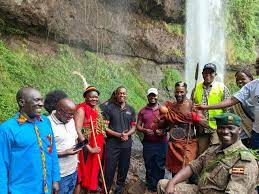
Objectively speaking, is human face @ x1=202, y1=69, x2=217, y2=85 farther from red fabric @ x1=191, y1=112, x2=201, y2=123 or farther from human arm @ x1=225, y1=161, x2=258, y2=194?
human arm @ x1=225, y1=161, x2=258, y2=194

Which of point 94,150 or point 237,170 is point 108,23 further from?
point 237,170

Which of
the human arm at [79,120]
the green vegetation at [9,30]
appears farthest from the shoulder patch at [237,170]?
the green vegetation at [9,30]

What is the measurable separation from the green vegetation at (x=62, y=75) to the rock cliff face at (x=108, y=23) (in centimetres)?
55

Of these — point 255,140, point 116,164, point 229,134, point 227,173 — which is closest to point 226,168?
point 227,173

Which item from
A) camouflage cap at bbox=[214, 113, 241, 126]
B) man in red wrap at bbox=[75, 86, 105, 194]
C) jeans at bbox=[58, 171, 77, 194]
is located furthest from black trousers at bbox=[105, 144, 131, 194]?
camouflage cap at bbox=[214, 113, 241, 126]

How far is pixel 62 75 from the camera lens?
10641 millimetres

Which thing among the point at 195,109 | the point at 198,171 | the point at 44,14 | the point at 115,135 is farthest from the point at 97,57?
the point at 198,171

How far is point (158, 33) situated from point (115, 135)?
333 inches

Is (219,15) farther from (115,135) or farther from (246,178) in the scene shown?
(246,178)

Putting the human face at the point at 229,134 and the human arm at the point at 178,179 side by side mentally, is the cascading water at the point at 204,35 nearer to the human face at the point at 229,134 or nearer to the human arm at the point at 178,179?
the human arm at the point at 178,179

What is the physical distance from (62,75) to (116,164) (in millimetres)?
5066

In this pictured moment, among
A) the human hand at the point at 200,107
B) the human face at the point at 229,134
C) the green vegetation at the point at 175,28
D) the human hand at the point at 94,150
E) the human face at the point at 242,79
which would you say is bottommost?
the human hand at the point at 94,150

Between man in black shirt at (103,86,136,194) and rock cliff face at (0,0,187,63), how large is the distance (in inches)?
213

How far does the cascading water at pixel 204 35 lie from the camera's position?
14866mm
